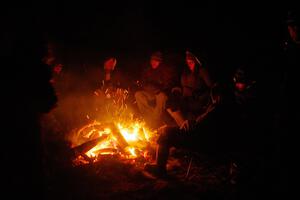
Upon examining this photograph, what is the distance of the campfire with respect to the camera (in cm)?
679

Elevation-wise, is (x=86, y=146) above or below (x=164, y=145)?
above

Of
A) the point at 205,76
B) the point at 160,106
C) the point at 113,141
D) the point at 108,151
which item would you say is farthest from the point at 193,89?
the point at 108,151

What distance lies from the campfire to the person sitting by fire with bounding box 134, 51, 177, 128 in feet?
2.11

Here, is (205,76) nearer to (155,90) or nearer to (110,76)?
(155,90)

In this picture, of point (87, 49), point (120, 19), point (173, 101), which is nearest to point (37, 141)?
point (173, 101)

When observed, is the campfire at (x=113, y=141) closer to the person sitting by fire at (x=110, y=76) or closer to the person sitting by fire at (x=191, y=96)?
the person sitting by fire at (x=191, y=96)

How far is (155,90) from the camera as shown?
9.34 m

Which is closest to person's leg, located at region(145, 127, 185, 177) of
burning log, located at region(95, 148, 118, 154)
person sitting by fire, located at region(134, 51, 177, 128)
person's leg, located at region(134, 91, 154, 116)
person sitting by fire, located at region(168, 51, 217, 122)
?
burning log, located at region(95, 148, 118, 154)

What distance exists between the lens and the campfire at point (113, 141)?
6789mm

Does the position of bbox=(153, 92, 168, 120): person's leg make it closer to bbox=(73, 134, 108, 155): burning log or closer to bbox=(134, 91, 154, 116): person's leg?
bbox=(134, 91, 154, 116): person's leg

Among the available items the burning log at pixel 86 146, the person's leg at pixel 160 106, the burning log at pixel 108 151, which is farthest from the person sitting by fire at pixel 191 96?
the burning log at pixel 86 146

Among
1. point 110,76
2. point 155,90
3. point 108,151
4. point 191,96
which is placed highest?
point 110,76

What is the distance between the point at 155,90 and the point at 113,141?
2.47 meters

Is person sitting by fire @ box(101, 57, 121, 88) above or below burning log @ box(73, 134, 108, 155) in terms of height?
above
